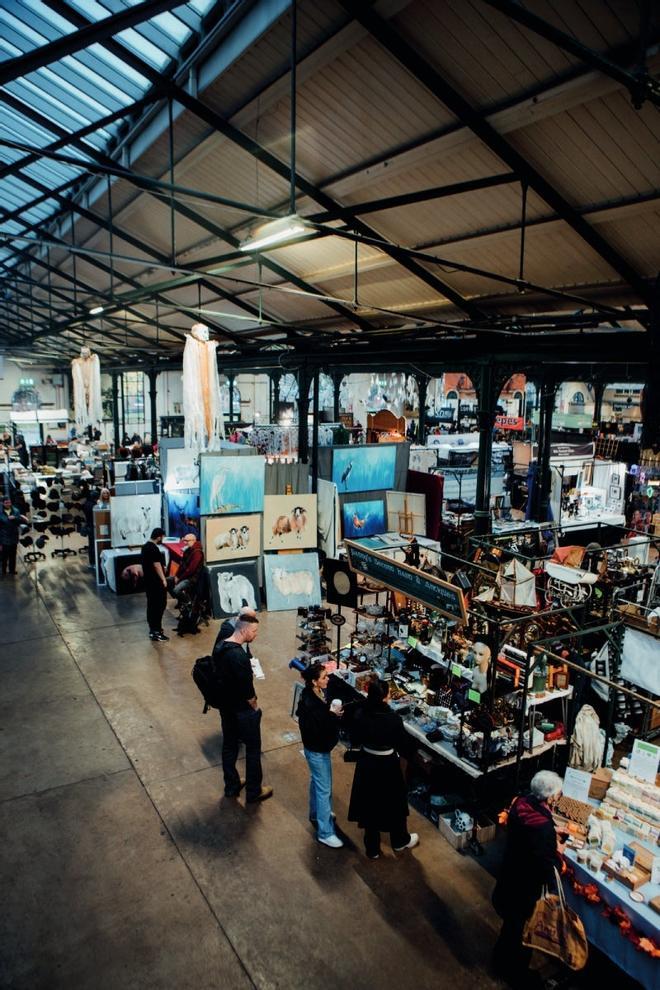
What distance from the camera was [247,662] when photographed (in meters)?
4.73

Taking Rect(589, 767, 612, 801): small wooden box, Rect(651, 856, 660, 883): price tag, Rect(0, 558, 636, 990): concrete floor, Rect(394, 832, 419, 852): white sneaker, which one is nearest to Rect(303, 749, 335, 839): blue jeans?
Rect(0, 558, 636, 990): concrete floor

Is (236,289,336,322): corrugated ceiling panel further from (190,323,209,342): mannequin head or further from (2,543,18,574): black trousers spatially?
(2,543,18,574): black trousers

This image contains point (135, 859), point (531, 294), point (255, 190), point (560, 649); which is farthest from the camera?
point (531, 294)

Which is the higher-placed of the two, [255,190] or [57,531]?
[255,190]

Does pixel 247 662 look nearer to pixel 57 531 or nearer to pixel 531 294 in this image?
pixel 531 294

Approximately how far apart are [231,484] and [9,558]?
16.7ft

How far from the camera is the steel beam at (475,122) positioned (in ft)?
17.5

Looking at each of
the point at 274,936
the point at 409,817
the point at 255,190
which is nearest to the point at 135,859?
the point at 274,936

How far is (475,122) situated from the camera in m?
5.93

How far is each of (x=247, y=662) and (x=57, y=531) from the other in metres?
9.09

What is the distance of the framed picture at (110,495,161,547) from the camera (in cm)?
1093

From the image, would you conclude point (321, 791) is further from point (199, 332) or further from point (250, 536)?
point (199, 332)

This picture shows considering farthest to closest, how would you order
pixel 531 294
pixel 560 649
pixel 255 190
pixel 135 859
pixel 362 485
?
pixel 362 485, pixel 531 294, pixel 255 190, pixel 560 649, pixel 135 859

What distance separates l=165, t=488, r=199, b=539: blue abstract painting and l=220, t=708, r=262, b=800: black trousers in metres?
6.08
